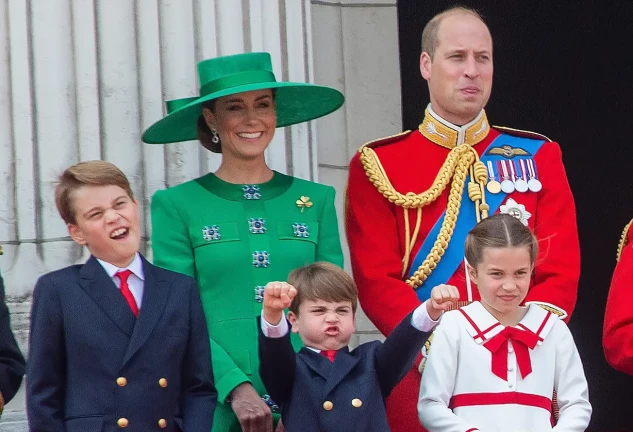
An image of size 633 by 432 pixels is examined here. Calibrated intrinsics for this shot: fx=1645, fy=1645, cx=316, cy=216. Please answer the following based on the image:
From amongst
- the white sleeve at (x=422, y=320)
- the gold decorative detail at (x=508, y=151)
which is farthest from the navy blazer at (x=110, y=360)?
the gold decorative detail at (x=508, y=151)

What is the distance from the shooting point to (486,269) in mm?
4801

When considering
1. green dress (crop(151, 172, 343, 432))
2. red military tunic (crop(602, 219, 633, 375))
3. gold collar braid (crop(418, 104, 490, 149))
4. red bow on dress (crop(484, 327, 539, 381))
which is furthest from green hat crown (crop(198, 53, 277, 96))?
red military tunic (crop(602, 219, 633, 375))

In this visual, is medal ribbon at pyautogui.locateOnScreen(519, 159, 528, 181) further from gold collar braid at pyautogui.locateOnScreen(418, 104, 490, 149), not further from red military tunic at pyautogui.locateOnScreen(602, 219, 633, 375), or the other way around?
red military tunic at pyautogui.locateOnScreen(602, 219, 633, 375)


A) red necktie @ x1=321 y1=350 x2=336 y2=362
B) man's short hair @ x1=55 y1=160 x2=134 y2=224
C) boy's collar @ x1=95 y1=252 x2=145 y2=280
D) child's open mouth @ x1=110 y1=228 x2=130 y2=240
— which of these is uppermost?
man's short hair @ x1=55 y1=160 x2=134 y2=224

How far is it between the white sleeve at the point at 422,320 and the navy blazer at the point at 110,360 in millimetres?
613

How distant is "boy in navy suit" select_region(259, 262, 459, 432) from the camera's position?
4.67m

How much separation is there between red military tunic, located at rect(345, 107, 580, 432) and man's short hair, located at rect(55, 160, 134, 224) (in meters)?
0.90

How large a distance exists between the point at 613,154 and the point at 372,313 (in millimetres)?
2315

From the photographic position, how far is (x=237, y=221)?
514 centimetres

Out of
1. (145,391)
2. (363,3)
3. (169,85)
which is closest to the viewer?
(145,391)

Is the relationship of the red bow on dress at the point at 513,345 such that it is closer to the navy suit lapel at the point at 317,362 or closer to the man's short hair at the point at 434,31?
the navy suit lapel at the point at 317,362

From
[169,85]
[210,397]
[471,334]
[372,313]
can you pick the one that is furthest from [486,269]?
[169,85]

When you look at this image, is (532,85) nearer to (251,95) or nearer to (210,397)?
(251,95)

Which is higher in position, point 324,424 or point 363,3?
point 363,3
